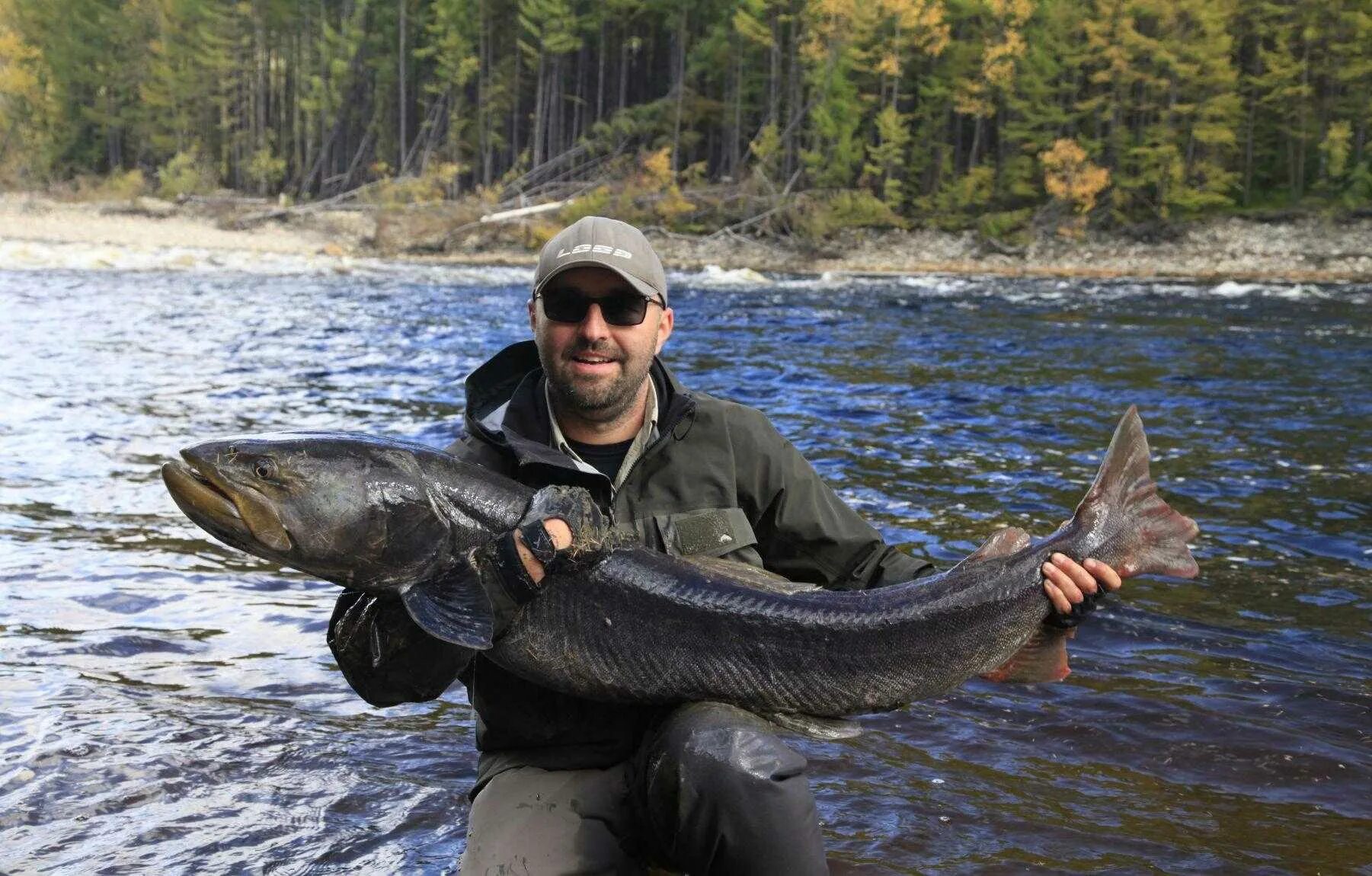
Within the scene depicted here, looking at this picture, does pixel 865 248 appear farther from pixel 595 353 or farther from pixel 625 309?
pixel 595 353

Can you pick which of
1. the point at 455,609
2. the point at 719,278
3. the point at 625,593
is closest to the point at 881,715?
the point at 625,593

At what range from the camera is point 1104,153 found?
5288cm

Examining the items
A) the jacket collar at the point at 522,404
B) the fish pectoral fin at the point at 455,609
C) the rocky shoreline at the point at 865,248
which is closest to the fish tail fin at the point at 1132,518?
the jacket collar at the point at 522,404

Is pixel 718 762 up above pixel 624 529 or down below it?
below

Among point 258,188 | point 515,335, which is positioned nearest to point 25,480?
point 515,335

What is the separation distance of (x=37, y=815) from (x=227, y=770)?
1.98ft

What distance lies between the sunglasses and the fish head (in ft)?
2.29

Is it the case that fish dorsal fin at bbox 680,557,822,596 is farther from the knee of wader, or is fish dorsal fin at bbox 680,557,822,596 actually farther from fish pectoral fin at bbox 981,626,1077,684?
fish pectoral fin at bbox 981,626,1077,684

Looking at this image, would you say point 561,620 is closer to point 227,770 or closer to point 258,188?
point 227,770

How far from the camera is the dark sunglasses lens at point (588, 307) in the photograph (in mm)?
3352

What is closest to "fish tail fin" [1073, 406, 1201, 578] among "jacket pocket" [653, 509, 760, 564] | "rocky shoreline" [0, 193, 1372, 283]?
"jacket pocket" [653, 509, 760, 564]

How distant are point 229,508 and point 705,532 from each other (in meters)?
1.31

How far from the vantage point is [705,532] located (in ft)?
11.0

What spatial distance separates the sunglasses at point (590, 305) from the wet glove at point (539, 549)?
0.67 m
